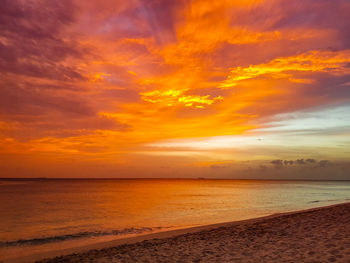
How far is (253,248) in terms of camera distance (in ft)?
37.6

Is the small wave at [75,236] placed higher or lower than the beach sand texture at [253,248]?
lower

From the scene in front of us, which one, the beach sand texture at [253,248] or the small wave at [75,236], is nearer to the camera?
the beach sand texture at [253,248]

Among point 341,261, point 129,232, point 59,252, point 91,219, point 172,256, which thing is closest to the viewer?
point 341,261

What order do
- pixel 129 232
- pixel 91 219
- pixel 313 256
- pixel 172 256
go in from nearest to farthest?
1. pixel 313 256
2. pixel 172 256
3. pixel 129 232
4. pixel 91 219

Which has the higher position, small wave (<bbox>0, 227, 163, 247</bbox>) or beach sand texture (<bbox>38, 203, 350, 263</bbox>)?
Answer: beach sand texture (<bbox>38, 203, 350, 263</bbox>)

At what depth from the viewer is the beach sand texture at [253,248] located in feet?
32.7

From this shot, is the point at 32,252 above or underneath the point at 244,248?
underneath

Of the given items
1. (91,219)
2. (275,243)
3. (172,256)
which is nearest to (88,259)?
(172,256)

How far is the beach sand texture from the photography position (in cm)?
996

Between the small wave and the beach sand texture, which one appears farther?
the small wave

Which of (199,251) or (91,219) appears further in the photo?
(91,219)

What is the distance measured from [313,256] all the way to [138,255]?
6933mm

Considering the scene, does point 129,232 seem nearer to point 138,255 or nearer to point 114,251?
point 114,251

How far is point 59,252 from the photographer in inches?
595
